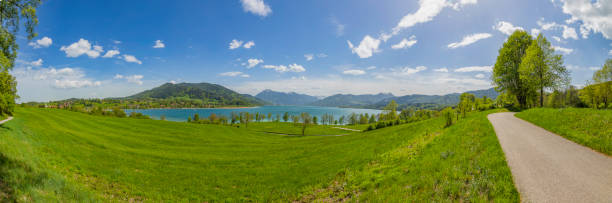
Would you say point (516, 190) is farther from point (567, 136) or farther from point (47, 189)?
point (47, 189)

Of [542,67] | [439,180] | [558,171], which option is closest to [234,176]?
[439,180]

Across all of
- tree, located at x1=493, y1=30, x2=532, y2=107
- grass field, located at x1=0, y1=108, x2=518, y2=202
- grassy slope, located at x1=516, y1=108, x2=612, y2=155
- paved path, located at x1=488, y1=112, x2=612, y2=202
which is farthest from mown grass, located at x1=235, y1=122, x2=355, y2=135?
paved path, located at x1=488, y1=112, x2=612, y2=202

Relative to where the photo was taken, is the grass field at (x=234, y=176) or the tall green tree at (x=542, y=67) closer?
the grass field at (x=234, y=176)

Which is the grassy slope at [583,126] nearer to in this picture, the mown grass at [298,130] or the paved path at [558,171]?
the paved path at [558,171]

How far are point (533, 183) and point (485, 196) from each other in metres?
A: 1.99

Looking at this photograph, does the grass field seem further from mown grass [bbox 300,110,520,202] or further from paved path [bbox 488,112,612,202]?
paved path [bbox 488,112,612,202]

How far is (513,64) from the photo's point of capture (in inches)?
1132

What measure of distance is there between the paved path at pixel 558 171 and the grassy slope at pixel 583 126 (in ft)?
1.40

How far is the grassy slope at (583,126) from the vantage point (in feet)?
A: 26.6

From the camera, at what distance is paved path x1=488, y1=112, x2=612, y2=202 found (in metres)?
4.69

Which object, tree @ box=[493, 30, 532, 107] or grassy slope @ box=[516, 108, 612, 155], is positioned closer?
grassy slope @ box=[516, 108, 612, 155]

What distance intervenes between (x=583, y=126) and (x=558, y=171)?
815cm

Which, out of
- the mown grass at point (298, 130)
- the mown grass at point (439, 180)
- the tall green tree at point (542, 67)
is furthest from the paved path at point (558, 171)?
the mown grass at point (298, 130)

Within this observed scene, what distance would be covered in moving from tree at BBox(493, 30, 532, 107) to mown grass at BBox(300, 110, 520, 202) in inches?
1143
